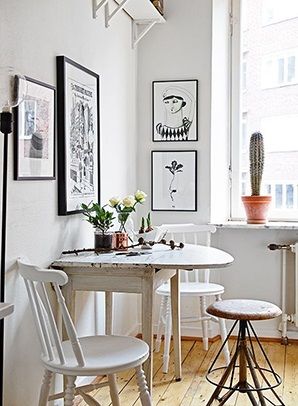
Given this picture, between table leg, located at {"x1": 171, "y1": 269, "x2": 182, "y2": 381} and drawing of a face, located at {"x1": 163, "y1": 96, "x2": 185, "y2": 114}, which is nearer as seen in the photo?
table leg, located at {"x1": 171, "y1": 269, "x2": 182, "y2": 381}

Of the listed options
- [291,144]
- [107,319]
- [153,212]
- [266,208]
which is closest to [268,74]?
[291,144]

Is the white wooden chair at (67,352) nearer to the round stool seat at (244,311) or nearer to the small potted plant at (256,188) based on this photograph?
the round stool seat at (244,311)

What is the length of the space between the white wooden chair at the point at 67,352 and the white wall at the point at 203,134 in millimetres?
1786

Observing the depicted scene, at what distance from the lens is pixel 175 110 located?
388 cm

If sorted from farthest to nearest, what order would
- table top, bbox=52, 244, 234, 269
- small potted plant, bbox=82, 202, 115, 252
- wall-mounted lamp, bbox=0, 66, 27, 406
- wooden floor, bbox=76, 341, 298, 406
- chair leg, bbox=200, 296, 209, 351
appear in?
chair leg, bbox=200, 296, 209, 351 < wooden floor, bbox=76, 341, 298, 406 < small potted plant, bbox=82, 202, 115, 252 < table top, bbox=52, 244, 234, 269 < wall-mounted lamp, bbox=0, 66, 27, 406

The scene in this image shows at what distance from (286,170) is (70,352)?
244 cm

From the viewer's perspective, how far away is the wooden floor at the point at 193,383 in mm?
2842

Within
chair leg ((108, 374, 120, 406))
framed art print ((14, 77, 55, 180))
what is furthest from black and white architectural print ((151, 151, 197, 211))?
chair leg ((108, 374, 120, 406))

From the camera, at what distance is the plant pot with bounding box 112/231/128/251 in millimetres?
2750

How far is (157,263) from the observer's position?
2.39 m

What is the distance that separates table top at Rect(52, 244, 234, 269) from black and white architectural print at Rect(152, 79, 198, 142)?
1309 mm

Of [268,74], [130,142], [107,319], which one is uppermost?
[268,74]

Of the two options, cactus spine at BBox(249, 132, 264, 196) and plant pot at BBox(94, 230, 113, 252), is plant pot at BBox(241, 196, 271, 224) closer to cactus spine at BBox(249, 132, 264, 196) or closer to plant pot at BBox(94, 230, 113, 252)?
cactus spine at BBox(249, 132, 264, 196)

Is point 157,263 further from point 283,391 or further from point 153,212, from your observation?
point 153,212
